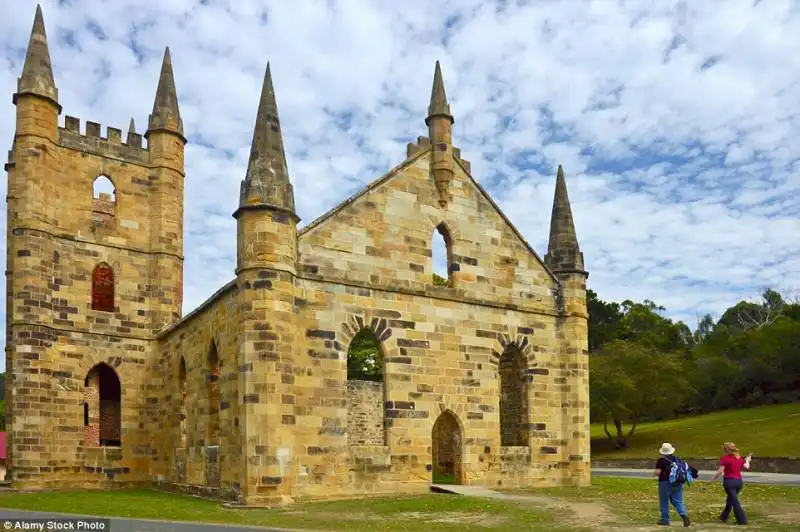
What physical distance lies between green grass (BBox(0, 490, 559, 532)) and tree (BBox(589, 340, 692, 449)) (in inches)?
1363

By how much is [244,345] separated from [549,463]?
407 inches

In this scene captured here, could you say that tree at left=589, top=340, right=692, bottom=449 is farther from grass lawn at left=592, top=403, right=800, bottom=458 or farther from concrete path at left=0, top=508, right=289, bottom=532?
concrete path at left=0, top=508, right=289, bottom=532

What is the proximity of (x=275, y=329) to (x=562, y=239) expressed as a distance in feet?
35.6

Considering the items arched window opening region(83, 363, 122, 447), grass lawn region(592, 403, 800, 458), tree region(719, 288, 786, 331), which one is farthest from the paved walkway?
tree region(719, 288, 786, 331)

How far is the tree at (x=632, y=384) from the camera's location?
169 ft

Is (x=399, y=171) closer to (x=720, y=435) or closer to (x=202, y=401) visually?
(x=202, y=401)

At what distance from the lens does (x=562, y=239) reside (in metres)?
25.3

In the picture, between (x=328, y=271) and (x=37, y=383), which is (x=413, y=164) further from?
(x=37, y=383)

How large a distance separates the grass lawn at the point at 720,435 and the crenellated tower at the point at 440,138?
2811 centimetres

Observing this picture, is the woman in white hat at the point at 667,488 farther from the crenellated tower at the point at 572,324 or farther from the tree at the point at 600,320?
the tree at the point at 600,320

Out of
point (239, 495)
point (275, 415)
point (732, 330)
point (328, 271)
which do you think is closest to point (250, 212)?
point (328, 271)

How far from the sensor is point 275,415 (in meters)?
18.2

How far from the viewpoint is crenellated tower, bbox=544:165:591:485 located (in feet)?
78.2

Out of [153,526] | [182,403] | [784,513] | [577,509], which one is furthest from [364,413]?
[784,513]
